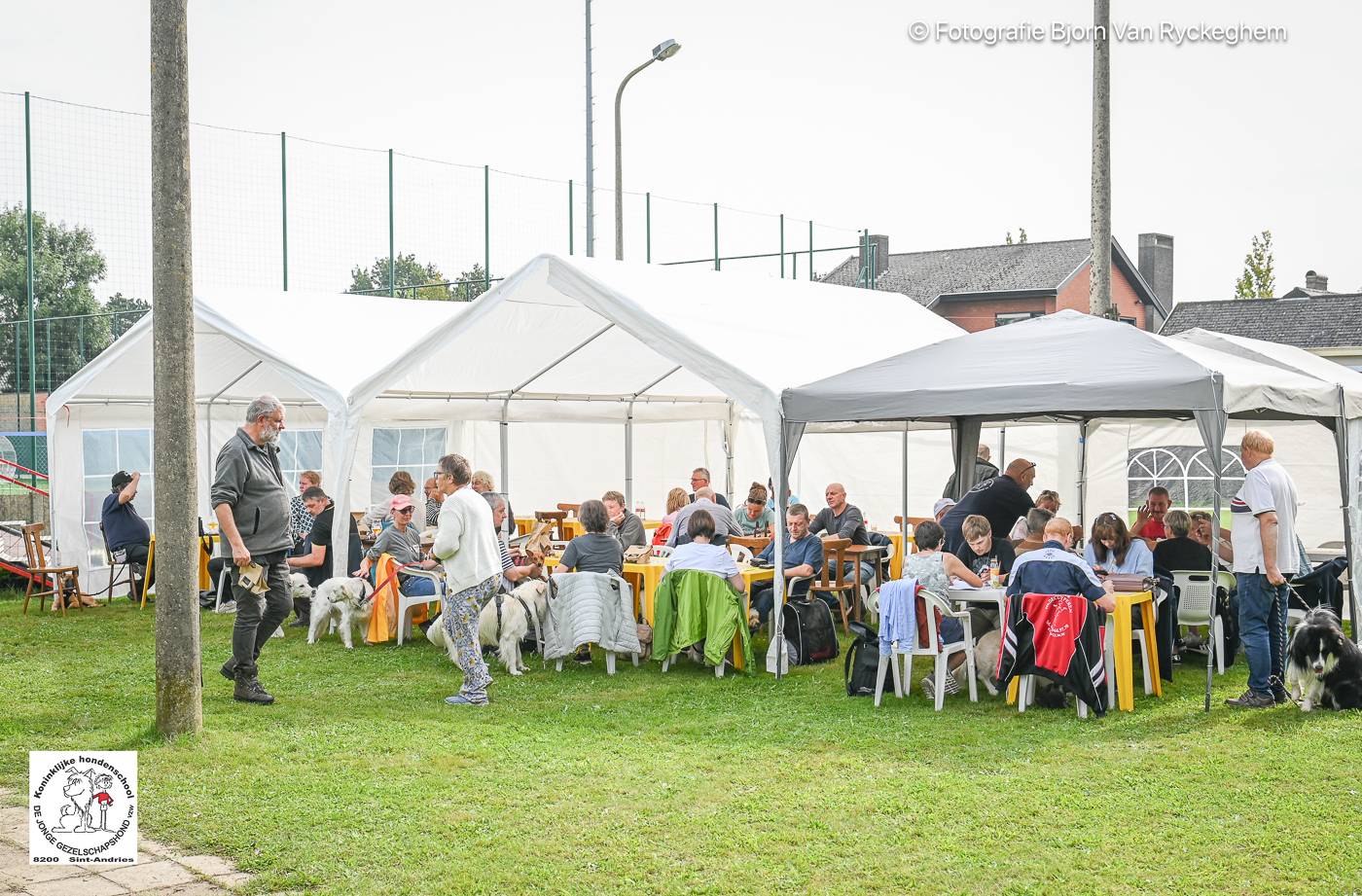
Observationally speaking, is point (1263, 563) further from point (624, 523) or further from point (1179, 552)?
point (624, 523)

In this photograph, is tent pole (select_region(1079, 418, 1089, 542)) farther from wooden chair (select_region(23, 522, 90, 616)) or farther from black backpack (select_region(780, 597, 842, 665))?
wooden chair (select_region(23, 522, 90, 616))

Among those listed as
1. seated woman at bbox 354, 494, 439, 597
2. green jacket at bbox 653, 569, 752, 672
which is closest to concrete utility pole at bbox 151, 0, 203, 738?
green jacket at bbox 653, 569, 752, 672

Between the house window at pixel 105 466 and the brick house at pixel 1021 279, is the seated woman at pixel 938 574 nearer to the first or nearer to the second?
the house window at pixel 105 466

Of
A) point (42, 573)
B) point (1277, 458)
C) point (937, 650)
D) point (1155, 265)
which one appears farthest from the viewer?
point (1155, 265)

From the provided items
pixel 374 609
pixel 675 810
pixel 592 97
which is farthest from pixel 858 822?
pixel 592 97

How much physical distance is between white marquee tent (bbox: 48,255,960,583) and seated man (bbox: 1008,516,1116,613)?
1.94m

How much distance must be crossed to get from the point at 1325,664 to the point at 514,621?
466 cm

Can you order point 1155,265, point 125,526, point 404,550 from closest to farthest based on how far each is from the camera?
point 404,550 → point 125,526 → point 1155,265

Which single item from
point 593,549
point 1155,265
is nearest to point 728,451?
point 593,549

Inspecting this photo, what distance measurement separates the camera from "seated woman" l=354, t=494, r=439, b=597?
388 inches

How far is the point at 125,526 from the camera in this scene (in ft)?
40.5

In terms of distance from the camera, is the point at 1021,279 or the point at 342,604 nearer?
the point at 342,604

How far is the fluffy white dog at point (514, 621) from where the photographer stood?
8.55 metres

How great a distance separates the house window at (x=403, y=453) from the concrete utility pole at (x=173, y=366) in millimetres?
8798
